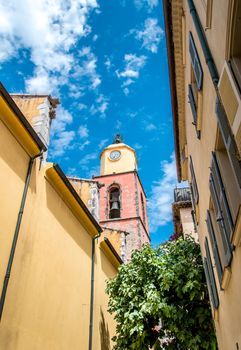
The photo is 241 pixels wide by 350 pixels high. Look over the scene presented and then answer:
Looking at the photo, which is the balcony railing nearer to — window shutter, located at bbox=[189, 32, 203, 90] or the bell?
window shutter, located at bbox=[189, 32, 203, 90]

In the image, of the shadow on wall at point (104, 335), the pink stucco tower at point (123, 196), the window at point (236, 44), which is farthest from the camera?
the pink stucco tower at point (123, 196)

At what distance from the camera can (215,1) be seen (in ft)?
13.3

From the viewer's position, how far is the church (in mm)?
6301

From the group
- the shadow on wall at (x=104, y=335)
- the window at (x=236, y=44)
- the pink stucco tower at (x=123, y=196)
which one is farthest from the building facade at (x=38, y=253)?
the pink stucco tower at (x=123, y=196)

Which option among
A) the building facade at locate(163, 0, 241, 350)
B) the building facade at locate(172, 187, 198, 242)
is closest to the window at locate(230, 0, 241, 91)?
the building facade at locate(163, 0, 241, 350)

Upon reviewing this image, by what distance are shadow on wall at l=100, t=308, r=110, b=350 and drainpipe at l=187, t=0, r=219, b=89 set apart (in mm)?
9803

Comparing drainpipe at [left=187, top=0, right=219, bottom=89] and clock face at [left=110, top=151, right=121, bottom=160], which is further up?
clock face at [left=110, top=151, right=121, bottom=160]

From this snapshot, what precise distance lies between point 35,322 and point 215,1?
6.58 m

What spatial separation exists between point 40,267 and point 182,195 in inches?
409

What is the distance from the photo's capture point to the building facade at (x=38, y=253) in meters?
6.23

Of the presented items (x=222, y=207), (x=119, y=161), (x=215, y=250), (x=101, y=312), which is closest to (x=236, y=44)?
(x=222, y=207)

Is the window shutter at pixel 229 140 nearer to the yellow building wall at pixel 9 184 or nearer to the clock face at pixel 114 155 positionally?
the yellow building wall at pixel 9 184

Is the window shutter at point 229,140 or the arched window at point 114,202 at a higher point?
the arched window at point 114,202

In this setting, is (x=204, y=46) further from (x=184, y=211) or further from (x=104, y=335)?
(x=184, y=211)
